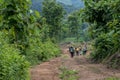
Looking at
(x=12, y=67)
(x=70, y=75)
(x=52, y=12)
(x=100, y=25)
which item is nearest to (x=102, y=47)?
(x=100, y=25)

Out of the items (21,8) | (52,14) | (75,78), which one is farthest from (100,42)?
(52,14)

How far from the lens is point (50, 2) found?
45.0 m

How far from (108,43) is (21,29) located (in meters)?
12.3

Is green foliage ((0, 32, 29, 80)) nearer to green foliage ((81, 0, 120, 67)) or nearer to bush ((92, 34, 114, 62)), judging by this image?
green foliage ((81, 0, 120, 67))

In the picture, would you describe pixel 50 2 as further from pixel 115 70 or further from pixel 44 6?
pixel 115 70

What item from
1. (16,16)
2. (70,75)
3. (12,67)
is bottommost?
(70,75)

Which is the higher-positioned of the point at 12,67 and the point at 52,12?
the point at 52,12

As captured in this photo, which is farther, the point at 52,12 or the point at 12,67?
the point at 52,12

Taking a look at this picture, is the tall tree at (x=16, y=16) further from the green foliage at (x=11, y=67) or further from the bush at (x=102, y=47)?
the bush at (x=102, y=47)

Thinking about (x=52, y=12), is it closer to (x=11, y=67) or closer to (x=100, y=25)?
(x=100, y=25)

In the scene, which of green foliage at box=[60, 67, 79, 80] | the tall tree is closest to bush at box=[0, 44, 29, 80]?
the tall tree

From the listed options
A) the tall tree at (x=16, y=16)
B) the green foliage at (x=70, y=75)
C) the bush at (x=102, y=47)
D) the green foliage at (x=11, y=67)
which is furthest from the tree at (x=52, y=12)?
the tall tree at (x=16, y=16)

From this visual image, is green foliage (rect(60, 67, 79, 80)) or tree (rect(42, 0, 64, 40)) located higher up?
tree (rect(42, 0, 64, 40))

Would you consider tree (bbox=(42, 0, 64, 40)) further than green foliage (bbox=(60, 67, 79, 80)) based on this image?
Yes
